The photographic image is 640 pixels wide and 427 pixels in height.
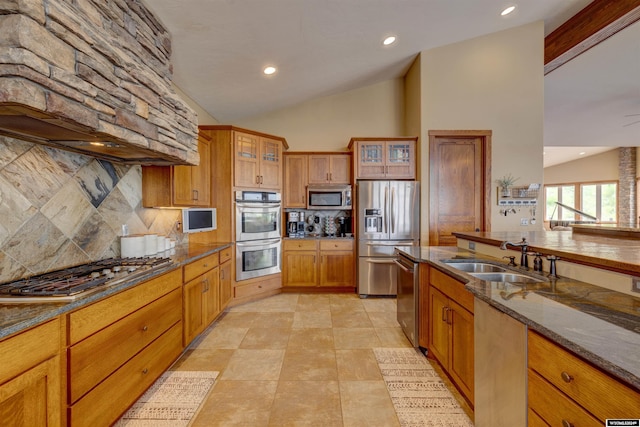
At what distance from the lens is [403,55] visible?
13.1ft

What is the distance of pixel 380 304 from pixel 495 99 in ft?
11.7

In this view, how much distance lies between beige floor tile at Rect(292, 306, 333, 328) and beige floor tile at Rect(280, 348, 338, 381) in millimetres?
521

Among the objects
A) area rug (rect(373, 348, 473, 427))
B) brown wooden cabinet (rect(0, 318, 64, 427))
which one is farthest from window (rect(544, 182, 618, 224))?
brown wooden cabinet (rect(0, 318, 64, 427))

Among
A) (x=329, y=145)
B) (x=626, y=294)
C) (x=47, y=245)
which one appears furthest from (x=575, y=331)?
(x=329, y=145)

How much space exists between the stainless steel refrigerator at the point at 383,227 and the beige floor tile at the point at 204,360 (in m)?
2.19

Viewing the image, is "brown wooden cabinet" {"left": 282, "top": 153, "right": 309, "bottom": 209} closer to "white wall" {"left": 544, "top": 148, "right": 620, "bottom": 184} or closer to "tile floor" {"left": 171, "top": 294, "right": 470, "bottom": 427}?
"tile floor" {"left": 171, "top": 294, "right": 470, "bottom": 427}

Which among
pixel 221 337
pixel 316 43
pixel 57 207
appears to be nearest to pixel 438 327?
pixel 221 337

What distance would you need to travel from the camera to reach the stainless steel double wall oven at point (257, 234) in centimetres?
362

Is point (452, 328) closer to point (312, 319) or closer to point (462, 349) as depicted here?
point (462, 349)

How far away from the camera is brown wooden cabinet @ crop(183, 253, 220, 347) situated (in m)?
2.33

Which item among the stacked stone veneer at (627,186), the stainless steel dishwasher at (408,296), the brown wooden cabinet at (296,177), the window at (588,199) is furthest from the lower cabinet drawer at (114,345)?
the stacked stone veneer at (627,186)

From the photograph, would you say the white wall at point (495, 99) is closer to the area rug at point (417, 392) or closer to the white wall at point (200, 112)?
the area rug at point (417, 392)

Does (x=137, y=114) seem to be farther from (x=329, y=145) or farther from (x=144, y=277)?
(x=329, y=145)

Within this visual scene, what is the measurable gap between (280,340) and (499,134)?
4.26m
